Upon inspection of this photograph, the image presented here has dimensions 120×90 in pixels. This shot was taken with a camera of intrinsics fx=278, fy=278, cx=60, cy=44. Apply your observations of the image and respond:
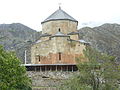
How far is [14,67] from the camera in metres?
24.5

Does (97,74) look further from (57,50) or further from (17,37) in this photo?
(17,37)

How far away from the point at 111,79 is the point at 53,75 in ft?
46.9

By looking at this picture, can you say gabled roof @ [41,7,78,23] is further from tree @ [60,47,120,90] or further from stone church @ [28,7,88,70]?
tree @ [60,47,120,90]

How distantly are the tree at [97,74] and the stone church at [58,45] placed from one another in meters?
15.0

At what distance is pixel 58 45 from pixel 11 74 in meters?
22.0

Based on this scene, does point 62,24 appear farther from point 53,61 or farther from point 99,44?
point 99,44

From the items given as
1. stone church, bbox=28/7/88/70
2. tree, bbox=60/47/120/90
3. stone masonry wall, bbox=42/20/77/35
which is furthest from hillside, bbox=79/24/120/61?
tree, bbox=60/47/120/90

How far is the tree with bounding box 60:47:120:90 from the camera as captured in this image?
26.9 m

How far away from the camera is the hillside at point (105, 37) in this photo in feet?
350

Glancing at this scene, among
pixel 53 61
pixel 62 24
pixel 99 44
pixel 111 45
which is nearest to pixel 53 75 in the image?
pixel 53 61

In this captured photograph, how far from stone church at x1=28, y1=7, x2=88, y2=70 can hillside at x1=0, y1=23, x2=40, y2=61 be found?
43.3 metres

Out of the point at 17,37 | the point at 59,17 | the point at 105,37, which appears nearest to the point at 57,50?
the point at 59,17

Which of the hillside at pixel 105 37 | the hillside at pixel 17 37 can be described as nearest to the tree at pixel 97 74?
the hillside at pixel 17 37

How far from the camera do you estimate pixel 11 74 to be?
2359cm
